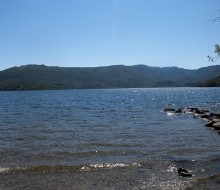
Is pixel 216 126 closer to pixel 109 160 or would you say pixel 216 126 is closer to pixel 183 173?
pixel 109 160

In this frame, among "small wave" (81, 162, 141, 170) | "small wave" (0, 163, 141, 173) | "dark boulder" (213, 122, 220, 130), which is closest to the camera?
"small wave" (0, 163, 141, 173)

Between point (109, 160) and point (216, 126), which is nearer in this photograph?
point (109, 160)

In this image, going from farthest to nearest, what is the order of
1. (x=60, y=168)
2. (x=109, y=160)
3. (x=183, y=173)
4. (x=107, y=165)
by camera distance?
1. (x=109, y=160)
2. (x=107, y=165)
3. (x=60, y=168)
4. (x=183, y=173)

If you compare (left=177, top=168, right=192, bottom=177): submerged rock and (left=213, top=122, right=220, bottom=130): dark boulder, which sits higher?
(left=177, top=168, right=192, bottom=177): submerged rock

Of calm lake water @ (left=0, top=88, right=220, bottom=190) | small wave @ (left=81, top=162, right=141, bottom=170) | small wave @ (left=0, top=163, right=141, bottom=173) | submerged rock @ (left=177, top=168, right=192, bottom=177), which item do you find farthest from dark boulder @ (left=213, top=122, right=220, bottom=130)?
submerged rock @ (left=177, top=168, right=192, bottom=177)

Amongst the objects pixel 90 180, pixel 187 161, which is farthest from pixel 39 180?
pixel 187 161

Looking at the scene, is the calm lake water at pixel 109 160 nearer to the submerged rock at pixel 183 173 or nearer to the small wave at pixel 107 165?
the small wave at pixel 107 165

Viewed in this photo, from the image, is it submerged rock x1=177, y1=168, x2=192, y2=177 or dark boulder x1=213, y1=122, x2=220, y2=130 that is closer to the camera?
submerged rock x1=177, y1=168, x2=192, y2=177

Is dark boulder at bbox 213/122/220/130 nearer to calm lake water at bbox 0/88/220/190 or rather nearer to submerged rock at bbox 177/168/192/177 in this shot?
calm lake water at bbox 0/88/220/190

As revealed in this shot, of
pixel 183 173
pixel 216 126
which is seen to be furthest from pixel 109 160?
pixel 216 126

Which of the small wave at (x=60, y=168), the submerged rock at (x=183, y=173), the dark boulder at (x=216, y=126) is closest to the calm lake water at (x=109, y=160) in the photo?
the small wave at (x=60, y=168)

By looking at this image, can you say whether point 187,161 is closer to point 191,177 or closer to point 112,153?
point 191,177

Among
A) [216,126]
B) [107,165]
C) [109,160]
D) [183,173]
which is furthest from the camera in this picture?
[216,126]

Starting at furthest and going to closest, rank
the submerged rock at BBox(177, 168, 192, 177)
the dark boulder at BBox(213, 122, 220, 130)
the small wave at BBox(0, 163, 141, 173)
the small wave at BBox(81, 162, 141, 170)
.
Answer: the dark boulder at BBox(213, 122, 220, 130) → the small wave at BBox(81, 162, 141, 170) → the small wave at BBox(0, 163, 141, 173) → the submerged rock at BBox(177, 168, 192, 177)
